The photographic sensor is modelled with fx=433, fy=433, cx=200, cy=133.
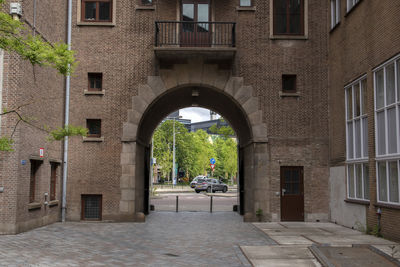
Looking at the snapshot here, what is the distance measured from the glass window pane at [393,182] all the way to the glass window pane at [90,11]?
517 inches

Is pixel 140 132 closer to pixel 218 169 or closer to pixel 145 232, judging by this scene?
pixel 145 232

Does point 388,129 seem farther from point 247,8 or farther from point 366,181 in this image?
point 247,8

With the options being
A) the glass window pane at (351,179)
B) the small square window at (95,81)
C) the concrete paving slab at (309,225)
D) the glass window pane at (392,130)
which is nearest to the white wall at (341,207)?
the glass window pane at (351,179)

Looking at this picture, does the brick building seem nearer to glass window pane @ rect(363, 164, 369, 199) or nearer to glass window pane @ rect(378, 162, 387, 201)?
glass window pane @ rect(363, 164, 369, 199)

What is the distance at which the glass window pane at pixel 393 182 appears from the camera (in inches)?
496

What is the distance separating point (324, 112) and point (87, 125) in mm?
9982

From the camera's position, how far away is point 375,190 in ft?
45.2

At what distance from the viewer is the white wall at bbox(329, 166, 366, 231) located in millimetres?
15023

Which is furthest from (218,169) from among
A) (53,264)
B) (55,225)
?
(53,264)

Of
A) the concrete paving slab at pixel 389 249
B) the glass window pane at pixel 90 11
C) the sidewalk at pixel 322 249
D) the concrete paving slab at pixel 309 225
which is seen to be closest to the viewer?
the sidewalk at pixel 322 249

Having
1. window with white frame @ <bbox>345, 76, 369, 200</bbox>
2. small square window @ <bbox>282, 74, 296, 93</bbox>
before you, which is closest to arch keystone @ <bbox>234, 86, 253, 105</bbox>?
small square window @ <bbox>282, 74, 296, 93</bbox>

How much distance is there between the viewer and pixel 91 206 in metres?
17.7

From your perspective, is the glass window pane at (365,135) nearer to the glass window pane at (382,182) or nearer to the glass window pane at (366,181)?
the glass window pane at (366,181)

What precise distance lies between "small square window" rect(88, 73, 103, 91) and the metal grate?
455 centimetres
